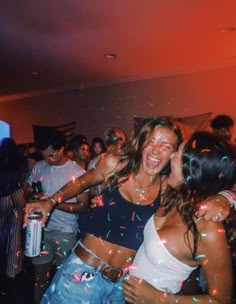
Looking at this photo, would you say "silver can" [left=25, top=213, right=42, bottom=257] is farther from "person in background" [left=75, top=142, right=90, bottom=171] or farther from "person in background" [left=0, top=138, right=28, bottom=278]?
"person in background" [left=75, top=142, right=90, bottom=171]

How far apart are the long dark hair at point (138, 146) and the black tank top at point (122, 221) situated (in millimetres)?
159

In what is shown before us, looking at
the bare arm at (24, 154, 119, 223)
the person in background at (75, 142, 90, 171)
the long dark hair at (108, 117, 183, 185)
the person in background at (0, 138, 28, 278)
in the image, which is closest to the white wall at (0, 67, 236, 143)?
the person in background at (75, 142, 90, 171)

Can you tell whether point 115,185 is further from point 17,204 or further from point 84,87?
point 84,87

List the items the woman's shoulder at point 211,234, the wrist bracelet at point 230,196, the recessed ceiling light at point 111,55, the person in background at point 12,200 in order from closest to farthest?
1. the woman's shoulder at point 211,234
2. the wrist bracelet at point 230,196
3. the person in background at point 12,200
4. the recessed ceiling light at point 111,55

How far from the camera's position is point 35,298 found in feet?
9.75

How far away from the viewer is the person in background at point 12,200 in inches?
127

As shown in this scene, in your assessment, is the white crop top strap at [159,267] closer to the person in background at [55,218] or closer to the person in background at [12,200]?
the person in background at [55,218]

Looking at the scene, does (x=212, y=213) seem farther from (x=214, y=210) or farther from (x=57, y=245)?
(x=57, y=245)

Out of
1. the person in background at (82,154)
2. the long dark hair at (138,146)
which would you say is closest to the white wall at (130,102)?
the person in background at (82,154)

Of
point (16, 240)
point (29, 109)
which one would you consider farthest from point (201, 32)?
point (29, 109)

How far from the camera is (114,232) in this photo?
1592 millimetres

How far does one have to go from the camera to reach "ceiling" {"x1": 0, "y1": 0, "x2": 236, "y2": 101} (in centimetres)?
334

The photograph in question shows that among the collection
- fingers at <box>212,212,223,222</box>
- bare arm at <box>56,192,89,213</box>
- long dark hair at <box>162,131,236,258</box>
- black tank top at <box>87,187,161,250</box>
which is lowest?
bare arm at <box>56,192,89,213</box>

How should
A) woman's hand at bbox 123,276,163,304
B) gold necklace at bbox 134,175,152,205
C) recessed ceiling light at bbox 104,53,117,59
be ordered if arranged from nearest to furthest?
1. woman's hand at bbox 123,276,163,304
2. gold necklace at bbox 134,175,152,205
3. recessed ceiling light at bbox 104,53,117,59
